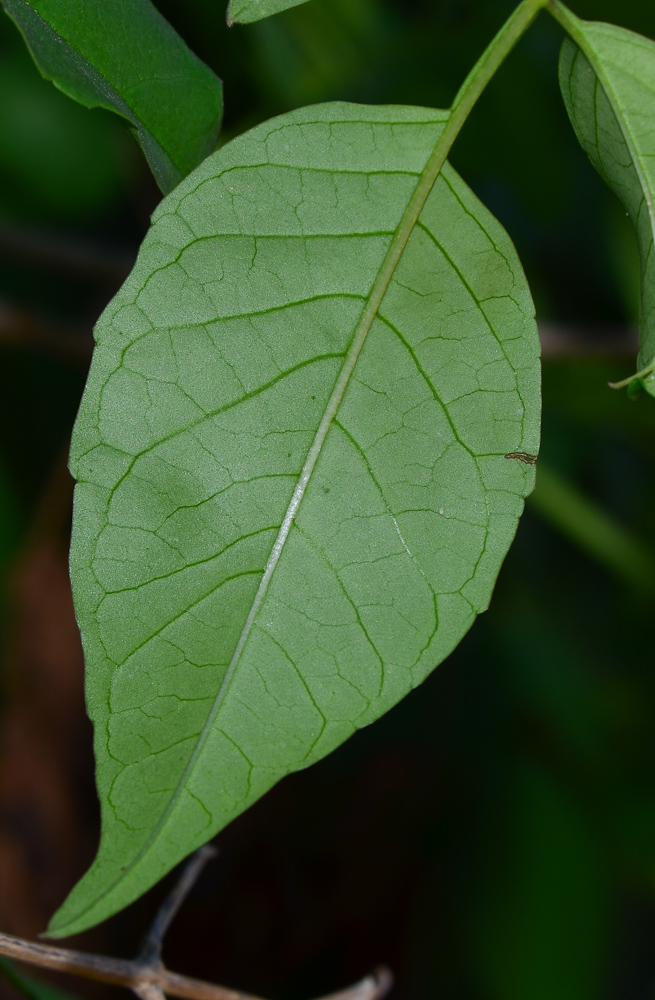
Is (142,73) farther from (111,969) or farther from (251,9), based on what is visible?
(111,969)

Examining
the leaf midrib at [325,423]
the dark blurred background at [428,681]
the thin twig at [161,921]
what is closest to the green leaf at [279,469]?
the leaf midrib at [325,423]

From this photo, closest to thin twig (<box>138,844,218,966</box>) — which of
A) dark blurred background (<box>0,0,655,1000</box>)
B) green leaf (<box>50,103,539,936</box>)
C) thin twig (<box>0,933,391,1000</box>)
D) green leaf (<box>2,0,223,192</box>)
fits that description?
thin twig (<box>0,933,391,1000</box>)

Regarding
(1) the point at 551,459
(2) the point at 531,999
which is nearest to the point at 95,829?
(2) the point at 531,999

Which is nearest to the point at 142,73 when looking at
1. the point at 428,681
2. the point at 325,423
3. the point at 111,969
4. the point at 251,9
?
the point at 251,9

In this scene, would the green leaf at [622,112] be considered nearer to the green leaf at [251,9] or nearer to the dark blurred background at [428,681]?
the green leaf at [251,9]

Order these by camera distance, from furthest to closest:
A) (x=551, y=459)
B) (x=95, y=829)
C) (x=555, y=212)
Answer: (x=551, y=459) < (x=555, y=212) < (x=95, y=829)

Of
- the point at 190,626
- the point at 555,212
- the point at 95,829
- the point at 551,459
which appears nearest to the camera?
the point at 190,626

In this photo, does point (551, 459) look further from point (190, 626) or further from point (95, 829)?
point (190, 626)
